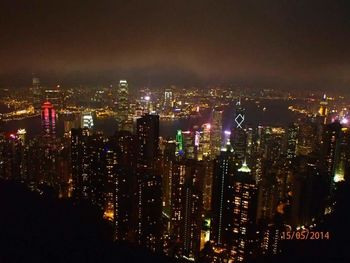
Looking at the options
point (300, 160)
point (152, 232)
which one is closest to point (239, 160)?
point (300, 160)

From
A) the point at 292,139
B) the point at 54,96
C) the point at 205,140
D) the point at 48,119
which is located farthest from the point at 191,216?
the point at 48,119

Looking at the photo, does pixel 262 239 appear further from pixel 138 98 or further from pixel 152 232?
pixel 138 98

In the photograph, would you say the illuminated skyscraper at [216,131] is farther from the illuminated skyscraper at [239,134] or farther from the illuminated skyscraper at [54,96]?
the illuminated skyscraper at [54,96]

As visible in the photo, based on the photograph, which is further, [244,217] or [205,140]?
[205,140]

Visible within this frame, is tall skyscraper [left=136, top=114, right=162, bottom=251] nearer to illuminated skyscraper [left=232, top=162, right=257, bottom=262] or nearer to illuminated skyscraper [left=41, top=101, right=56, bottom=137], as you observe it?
illuminated skyscraper [left=232, top=162, right=257, bottom=262]

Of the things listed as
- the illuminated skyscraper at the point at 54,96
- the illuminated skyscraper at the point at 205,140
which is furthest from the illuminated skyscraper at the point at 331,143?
the illuminated skyscraper at the point at 54,96

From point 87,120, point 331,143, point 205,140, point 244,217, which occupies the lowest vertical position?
point 244,217

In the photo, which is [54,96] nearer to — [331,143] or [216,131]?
[216,131]

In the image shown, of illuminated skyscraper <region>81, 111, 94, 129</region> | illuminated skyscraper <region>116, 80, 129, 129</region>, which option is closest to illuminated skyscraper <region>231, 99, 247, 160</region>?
illuminated skyscraper <region>116, 80, 129, 129</region>
